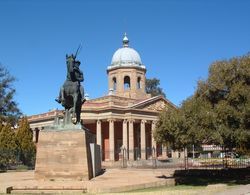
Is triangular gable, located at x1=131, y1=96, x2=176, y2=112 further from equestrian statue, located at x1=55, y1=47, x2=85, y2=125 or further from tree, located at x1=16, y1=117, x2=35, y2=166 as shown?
equestrian statue, located at x1=55, y1=47, x2=85, y2=125

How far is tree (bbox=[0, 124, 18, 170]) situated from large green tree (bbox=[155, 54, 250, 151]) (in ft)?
74.3

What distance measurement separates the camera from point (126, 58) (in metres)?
70.4

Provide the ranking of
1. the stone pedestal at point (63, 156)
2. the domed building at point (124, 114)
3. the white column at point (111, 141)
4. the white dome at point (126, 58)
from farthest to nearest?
the white dome at point (126, 58), the domed building at point (124, 114), the white column at point (111, 141), the stone pedestal at point (63, 156)

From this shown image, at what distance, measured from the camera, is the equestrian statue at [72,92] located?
2172cm

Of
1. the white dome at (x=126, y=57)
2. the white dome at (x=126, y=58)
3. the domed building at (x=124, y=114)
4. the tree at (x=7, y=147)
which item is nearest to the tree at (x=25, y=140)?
the tree at (x=7, y=147)

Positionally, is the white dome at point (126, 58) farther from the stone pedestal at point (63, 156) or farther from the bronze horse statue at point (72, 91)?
the stone pedestal at point (63, 156)

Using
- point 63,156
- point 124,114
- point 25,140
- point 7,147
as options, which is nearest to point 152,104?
point 124,114

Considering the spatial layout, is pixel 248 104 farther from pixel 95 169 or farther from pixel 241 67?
pixel 95 169

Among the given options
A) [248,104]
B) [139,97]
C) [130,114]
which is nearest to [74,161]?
[248,104]

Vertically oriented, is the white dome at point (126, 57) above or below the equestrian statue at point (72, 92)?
above

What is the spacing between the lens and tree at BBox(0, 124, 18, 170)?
4316cm

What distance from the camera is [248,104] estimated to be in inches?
850

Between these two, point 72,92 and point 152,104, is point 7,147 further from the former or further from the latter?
point 72,92

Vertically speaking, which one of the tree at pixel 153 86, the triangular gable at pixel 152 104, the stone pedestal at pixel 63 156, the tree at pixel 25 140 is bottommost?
the stone pedestal at pixel 63 156
